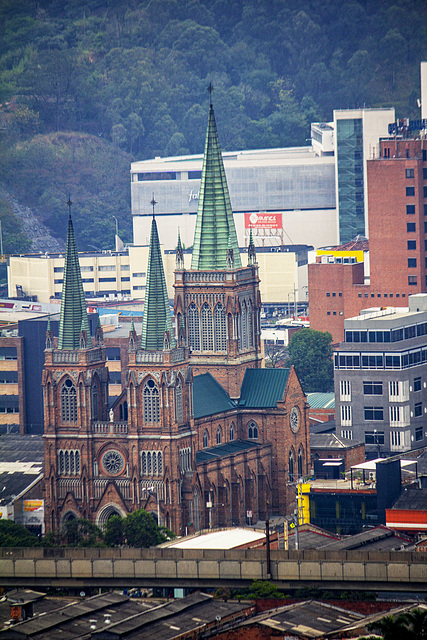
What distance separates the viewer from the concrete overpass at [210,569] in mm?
164375

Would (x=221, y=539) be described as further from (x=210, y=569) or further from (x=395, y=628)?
(x=395, y=628)

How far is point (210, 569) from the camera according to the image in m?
168

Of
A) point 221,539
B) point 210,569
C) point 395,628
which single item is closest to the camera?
point 395,628

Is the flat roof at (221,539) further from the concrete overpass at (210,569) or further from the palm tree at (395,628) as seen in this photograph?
the palm tree at (395,628)

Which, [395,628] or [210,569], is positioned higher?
[210,569]

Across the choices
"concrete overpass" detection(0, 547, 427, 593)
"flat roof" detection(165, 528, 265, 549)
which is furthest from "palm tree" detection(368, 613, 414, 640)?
"flat roof" detection(165, 528, 265, 549)

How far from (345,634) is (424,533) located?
128 ft

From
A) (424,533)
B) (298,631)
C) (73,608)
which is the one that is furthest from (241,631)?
(424,533)

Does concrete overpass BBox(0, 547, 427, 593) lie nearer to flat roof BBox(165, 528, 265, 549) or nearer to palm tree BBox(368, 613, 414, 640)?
palm tree BBox(368, 613, 414, 640)

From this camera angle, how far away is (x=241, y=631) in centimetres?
15912

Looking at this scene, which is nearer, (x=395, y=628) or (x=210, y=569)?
(x=395, y=628)

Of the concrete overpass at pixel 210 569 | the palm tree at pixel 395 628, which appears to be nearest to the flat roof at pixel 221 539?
the concrete overpass at pixel 210 569

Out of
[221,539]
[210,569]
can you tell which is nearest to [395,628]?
[210,569]

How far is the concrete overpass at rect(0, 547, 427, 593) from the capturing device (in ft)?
539
